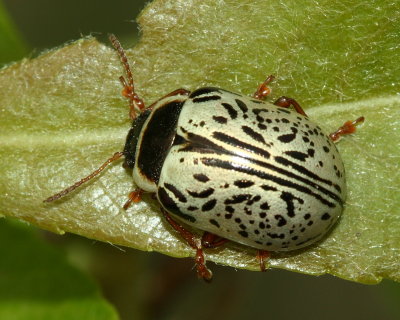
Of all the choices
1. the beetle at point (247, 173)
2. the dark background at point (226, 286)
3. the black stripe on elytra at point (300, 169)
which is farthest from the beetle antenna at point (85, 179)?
the dark background at point (226, 286)

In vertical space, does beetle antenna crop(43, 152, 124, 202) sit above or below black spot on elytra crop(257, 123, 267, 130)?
above

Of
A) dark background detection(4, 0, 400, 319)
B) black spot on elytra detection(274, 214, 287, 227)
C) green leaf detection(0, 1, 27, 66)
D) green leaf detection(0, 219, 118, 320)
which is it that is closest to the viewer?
black spot on elytra detection(274, 214, 287, 227)

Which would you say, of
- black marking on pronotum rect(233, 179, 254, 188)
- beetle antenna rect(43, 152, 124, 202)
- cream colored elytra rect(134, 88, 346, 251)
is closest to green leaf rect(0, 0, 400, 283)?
beetle antenna rect(43, 152, 124, 202)

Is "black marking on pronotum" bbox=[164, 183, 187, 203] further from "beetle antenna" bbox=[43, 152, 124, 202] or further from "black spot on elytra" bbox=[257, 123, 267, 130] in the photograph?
"black spot on elytra" bbox=[257, 123, 267, 130]

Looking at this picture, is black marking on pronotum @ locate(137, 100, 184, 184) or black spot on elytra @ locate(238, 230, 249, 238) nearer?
black spot on elytra @ locate(238, 230, 249, 238)

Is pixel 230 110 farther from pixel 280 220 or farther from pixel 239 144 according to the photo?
pixel 280 220

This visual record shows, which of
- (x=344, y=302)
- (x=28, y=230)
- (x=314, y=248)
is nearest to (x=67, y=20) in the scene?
(x=28, y=230)

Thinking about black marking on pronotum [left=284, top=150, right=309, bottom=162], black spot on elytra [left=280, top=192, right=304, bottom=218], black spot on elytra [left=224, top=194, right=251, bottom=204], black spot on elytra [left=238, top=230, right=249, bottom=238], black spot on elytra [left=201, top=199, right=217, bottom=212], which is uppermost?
black marking on pronotum [left=284, top=150, right=309, bottom=162]

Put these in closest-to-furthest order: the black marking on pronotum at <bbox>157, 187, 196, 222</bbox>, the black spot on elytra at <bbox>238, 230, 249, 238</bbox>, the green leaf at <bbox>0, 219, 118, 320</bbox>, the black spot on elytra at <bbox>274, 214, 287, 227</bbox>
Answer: the black spot on elytra at <bbox>274, 214, 287, 227</bbox> → the black spot on elytra at <bbox>238, 230, 249, 238</bbox> → the black marking on pronotum at <bbox>157, 187, 196, 222</bbox> → the green leaf at <bbox>0, 219, 118, 320</bbox>
